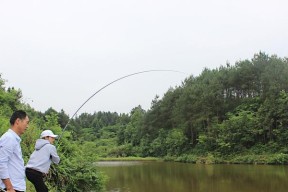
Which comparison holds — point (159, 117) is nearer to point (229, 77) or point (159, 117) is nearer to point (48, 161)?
point (229, 77)

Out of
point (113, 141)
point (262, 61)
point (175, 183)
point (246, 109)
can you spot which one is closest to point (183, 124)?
point (246, 109)

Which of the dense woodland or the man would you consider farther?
the dense woodland

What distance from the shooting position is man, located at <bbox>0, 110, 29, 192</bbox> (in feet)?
11.6

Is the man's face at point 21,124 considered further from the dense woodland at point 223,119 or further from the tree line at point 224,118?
the tree line at point 224,118

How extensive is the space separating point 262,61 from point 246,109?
4958mm

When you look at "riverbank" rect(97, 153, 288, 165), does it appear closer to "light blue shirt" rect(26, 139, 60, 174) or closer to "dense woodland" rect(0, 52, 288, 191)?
"dense woodland" rect(0, 52, 288, 191)

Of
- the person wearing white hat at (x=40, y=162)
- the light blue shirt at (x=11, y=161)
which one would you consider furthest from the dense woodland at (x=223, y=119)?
the light blue shirt at (x=11, y=161)

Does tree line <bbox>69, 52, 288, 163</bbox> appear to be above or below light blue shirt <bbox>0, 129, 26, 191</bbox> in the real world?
above

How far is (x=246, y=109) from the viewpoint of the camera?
38.0m

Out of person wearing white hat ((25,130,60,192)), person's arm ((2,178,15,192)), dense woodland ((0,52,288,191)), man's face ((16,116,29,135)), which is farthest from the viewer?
dense woodland ((0,52,288,191))

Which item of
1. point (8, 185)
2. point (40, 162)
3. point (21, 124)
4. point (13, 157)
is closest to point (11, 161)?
point (13, 157)

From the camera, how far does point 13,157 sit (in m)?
3.70

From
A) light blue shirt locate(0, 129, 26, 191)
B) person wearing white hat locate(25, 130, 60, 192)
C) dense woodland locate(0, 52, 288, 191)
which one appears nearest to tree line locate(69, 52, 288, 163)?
dense woodland locate(0, 52, 288, 191)

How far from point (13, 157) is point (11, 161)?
0.04 meters
